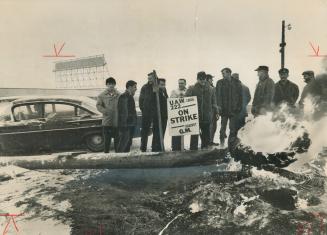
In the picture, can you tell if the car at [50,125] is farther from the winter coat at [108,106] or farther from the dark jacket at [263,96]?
the dark jacket at [263,96]

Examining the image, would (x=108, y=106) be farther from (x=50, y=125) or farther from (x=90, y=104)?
(x=50, y=125)

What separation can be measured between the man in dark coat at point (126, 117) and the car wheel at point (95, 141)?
1.07 feet

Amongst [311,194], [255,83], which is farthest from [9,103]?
[311,194]

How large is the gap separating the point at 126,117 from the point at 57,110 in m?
1.12

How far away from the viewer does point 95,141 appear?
6188 millimetres

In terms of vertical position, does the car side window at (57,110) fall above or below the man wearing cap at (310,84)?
below

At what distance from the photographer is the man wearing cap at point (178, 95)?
232 inches

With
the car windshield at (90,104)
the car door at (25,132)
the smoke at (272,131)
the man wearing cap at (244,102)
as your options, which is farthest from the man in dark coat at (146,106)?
the car door at (25,132)

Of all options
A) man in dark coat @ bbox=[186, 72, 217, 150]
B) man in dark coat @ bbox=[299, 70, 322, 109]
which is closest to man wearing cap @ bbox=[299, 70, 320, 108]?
man in dark coat @ bbox=[299, 70, 322, 109]

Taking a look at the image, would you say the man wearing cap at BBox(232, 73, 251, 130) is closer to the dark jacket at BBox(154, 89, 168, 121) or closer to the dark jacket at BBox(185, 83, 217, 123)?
the dark jacket at BBox(185, 83, 217, 123)

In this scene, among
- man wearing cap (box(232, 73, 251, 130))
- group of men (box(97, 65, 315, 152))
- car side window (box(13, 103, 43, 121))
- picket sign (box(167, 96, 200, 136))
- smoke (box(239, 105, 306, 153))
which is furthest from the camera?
→ car side window (box(13, 103, 43, 121))

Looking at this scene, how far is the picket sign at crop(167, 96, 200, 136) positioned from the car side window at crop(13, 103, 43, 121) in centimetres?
208

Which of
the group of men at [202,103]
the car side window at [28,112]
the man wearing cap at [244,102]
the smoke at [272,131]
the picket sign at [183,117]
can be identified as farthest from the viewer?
the car side window at [28,112]

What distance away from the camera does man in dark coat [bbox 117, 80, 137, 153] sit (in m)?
5.95
